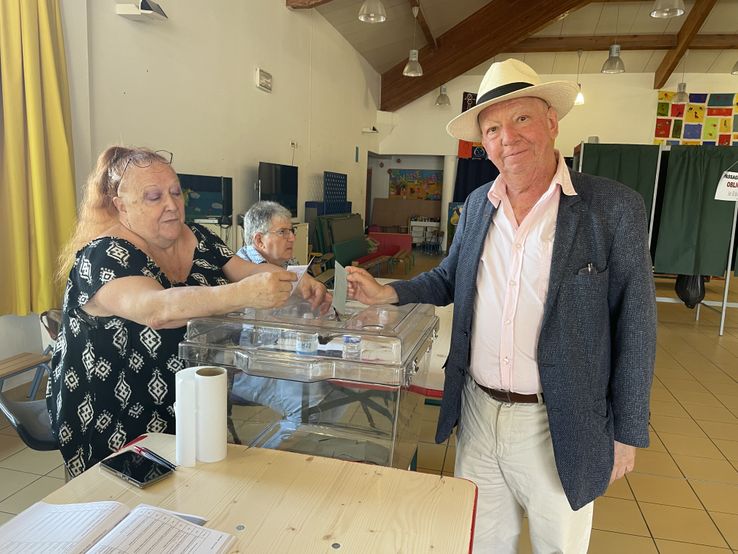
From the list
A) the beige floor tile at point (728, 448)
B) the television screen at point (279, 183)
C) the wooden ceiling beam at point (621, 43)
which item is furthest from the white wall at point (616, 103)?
the beige floor tile at point (728, 448)

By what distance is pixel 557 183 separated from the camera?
1399 mm

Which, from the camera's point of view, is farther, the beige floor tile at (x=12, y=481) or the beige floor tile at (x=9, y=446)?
the beige floor tile at (x=9, y=446)

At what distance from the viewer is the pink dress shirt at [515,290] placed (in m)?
1.40

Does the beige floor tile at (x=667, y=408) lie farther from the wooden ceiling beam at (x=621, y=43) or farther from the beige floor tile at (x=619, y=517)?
the wooden ceiling beam at (x=621, y=43)

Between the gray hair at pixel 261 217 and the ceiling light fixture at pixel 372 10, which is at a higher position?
the ceiling light fixture at pixel 372 10

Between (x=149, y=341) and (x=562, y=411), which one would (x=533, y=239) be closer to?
(x=562, y=411)

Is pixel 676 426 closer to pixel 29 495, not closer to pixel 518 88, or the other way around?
pixel 518 88

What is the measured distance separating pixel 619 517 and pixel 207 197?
412 centimetres

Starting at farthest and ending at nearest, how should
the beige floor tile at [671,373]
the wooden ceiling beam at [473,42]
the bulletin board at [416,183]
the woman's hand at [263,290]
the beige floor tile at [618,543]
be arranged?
the bulletin board at [416,183] < the wooden ceiling beam at [473,42] < the beige floor tile at [671,373] < the beige floor tile at [618,543] < the woman's hand at [263,290]

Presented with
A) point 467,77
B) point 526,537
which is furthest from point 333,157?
point 526,537

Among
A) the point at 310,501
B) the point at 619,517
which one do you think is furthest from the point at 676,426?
the point at 310,501

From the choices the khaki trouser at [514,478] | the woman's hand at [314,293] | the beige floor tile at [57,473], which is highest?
the woman's hand at [314,293]

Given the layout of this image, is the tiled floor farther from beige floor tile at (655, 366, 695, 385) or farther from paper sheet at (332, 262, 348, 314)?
paper sheet at (332, 262, 348, 314)

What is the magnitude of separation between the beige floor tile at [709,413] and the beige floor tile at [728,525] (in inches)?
52.5
